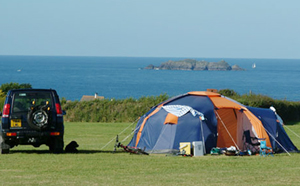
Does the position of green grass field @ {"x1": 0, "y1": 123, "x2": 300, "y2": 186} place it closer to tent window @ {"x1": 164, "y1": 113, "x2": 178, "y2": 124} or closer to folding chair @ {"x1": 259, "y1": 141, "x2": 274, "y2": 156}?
folding chair @ {"x1": 259, "y1": 141, "x2": 274, "y2": 156}

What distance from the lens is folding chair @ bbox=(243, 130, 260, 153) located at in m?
20.1

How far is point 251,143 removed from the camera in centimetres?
2023

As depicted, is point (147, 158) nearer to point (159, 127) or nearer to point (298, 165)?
point (159, 127)

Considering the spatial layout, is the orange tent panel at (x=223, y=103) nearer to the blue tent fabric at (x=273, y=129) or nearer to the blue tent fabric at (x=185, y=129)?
the blue tent fabric at (x=185, y=129)

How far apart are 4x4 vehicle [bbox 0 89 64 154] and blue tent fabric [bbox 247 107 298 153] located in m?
7.22

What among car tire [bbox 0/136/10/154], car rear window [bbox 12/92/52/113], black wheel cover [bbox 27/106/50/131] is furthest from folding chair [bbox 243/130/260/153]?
car tire [bbox 0/136/10/154]

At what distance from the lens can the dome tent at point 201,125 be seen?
2003 cm

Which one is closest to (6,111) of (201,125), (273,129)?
(201,125)

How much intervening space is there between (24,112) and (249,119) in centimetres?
800

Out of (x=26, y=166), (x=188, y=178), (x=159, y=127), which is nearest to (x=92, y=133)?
(x=159, y=127)

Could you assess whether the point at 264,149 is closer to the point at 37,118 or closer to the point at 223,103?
the point at 223,103

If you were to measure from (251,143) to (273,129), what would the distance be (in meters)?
1.15

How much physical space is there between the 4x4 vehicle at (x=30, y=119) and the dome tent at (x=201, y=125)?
146 inches

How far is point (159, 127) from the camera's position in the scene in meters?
20.6
